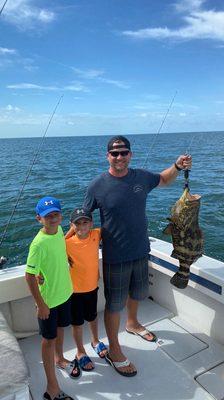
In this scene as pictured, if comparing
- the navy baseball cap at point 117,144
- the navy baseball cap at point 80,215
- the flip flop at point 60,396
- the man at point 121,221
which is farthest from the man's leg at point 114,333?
the navy baseball cap at point 117,144

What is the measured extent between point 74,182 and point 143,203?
17.4m

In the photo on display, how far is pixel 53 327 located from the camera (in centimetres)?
292

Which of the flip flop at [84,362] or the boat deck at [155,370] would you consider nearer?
the boat deck at [155,370]

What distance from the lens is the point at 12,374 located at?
2186 mm

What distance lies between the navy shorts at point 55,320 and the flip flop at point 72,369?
0.56 m

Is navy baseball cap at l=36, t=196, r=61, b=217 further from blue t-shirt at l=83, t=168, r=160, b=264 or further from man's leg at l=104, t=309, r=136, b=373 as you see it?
man's leg at l=104, t=309, r=136, b=373

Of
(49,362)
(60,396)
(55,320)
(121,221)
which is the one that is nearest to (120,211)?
(121,221)

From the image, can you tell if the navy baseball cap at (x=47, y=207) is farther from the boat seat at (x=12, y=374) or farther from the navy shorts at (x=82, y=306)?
the boat seat at (x=12, y=374)

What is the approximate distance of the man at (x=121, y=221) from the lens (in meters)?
3.15

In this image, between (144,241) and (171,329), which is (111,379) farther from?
(144,241)

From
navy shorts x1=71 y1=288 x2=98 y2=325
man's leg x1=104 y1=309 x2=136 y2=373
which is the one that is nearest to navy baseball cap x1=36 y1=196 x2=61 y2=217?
navy shorts x1=71 y1=288 x2=98 y2=325

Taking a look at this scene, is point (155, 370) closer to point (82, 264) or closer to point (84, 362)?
point (84, 362)

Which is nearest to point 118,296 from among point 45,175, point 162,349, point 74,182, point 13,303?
point 162,349

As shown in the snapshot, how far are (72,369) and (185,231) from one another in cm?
168
